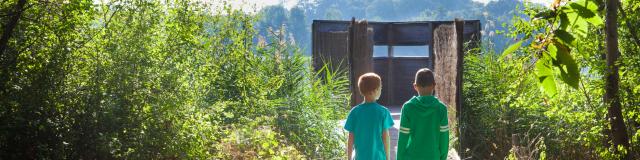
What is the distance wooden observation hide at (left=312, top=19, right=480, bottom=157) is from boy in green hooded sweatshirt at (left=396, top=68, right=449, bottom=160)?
2.95 metres

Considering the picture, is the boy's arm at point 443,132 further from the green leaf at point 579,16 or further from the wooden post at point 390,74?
the wooden post at point 390,74

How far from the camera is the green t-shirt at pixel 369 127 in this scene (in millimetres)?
4383

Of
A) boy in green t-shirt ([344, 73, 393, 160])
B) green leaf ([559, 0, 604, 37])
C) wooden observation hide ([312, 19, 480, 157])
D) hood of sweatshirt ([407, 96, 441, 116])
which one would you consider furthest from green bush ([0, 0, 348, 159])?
green leaf ([559, 0, 604, 37])

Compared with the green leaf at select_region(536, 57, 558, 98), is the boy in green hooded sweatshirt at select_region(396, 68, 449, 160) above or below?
below

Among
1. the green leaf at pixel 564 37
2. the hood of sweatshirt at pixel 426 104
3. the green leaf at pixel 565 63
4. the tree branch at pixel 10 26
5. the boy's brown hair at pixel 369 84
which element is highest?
the tree branch at pixel 10 26

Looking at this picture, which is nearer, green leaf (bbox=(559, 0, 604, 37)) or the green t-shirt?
green leaf (bbox=(559, 0, 604, 37))

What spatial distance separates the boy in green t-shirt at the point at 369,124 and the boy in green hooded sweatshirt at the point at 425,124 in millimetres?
131

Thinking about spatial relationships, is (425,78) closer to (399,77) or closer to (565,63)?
(565,63)

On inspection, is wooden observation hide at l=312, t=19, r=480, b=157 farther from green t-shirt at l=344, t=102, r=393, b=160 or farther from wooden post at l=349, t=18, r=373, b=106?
green t-shirt at l=344, t=102, r=393, b=160

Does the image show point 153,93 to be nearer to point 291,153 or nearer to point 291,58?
point 291,153

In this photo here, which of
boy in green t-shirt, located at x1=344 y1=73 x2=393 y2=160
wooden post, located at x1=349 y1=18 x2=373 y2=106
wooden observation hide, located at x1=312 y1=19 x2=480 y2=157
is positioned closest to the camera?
boy in green t-shirt, located at x1=344 y1=73 x2=393 y2=160

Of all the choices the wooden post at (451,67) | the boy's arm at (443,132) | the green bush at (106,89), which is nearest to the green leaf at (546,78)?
the boy's arm at (443,132)

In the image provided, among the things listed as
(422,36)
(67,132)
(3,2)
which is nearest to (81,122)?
(67,132)

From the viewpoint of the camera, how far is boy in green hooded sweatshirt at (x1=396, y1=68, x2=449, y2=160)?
4426 millimetres
